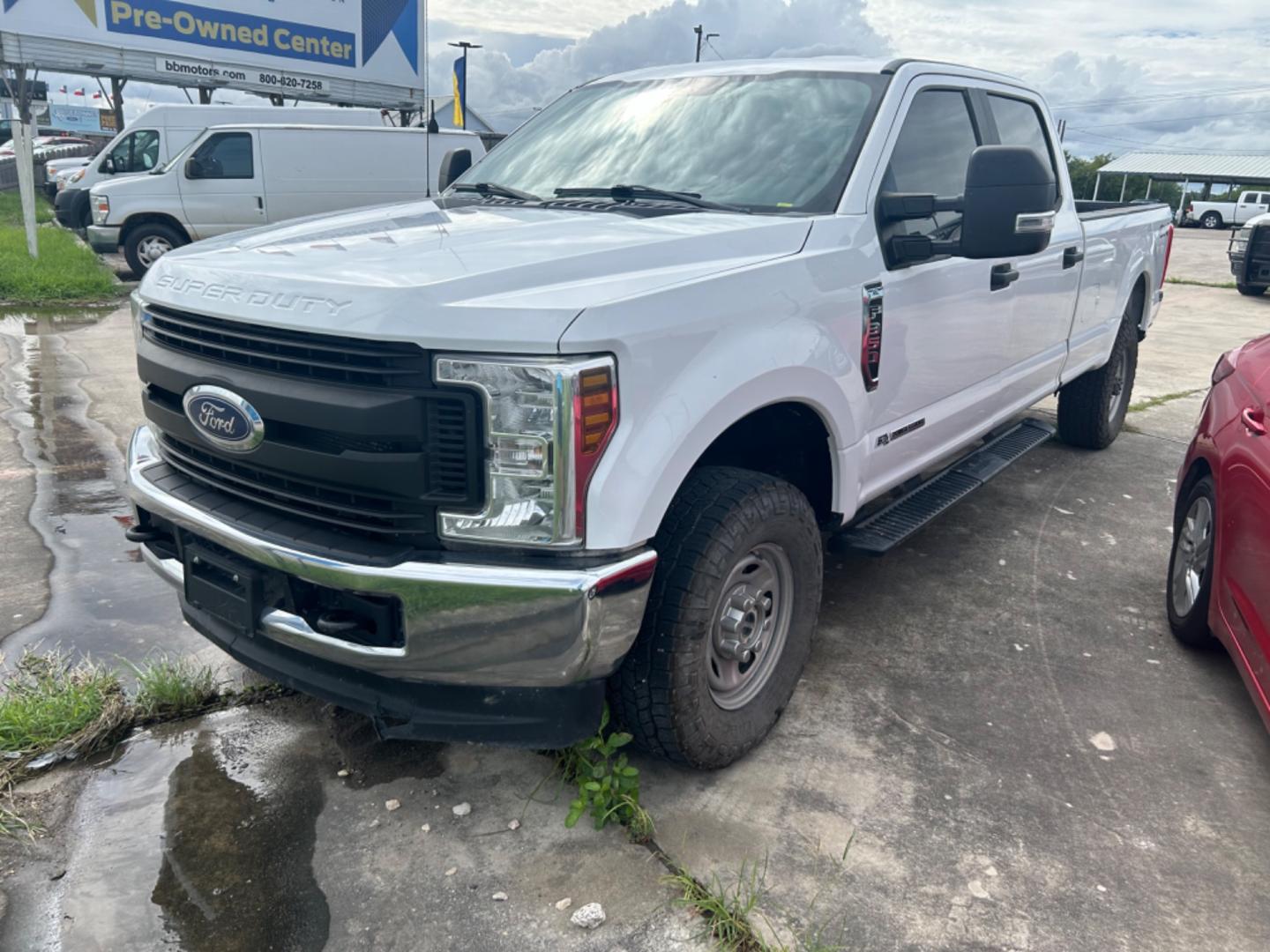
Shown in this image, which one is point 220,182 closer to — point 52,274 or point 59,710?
point 52,274

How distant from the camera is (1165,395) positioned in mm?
7863

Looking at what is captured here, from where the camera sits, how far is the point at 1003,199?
290 centimetres

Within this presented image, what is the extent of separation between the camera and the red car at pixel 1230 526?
2818 millimetres

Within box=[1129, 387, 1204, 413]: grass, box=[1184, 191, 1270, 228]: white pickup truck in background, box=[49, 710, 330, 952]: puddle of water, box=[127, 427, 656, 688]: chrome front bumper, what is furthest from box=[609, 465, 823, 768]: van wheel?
box=[1184, 191, 1270, 228]: white pickup truck in background

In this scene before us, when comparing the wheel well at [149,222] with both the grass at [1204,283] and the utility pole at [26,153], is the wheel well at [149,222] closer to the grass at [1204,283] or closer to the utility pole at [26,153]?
the utility pole at [26,153]

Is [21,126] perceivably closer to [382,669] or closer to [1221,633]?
[382,669]

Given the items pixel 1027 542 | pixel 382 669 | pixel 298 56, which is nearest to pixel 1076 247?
pixel 1027 542

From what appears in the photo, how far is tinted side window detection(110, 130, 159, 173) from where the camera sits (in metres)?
13.7

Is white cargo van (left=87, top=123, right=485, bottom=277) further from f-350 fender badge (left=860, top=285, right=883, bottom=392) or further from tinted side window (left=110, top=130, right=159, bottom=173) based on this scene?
f-350 fender badge (left=860, top=285, right=883, bottom=392)

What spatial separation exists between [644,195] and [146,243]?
472 inches

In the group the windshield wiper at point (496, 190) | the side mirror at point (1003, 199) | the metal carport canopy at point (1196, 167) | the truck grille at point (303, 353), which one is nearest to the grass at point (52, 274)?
the windshield wiper at point (496, 190)

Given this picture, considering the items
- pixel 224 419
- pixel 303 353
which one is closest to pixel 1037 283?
pixel 303 353

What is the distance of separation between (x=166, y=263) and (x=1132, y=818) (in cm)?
299

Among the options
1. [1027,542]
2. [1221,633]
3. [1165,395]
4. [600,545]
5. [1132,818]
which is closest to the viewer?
[600,545]
